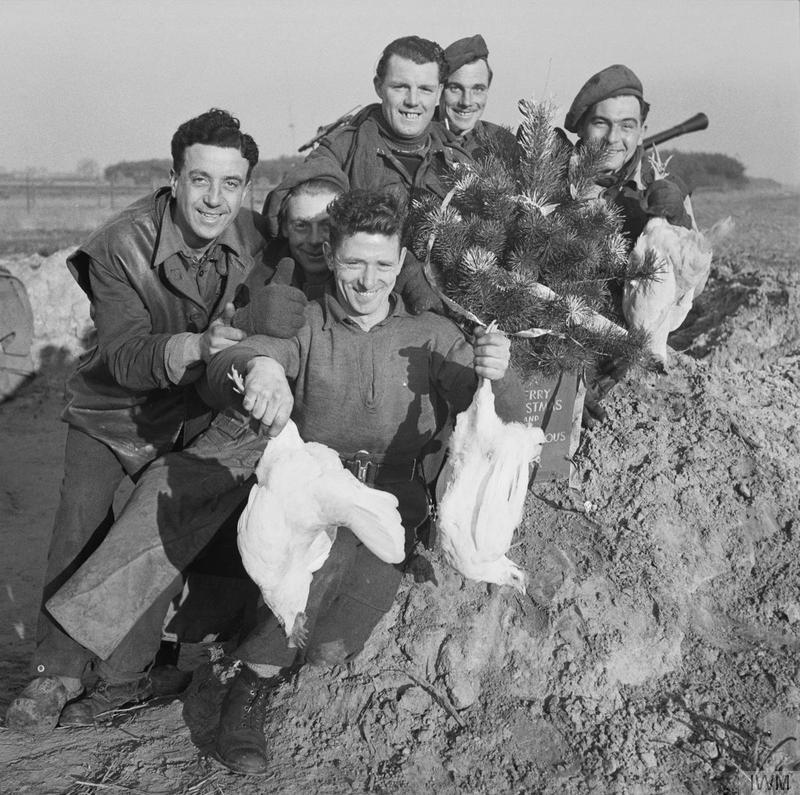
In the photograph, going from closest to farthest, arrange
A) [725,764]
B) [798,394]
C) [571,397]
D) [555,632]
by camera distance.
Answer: [725,764] → [555,632] → [571,397] → [798,394]

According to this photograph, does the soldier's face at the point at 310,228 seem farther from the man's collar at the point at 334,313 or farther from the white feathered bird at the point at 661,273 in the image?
the white feathered bird at the point at 661,273

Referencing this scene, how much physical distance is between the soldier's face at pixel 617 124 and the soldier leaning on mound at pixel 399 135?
54 centimetres

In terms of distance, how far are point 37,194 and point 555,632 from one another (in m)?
20.7

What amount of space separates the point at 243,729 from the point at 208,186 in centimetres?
185

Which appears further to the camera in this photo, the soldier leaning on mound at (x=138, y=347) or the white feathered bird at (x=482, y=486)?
the soldier leaning on mound at (x=138, y=347)

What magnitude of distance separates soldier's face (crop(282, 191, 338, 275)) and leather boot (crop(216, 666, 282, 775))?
1.40m

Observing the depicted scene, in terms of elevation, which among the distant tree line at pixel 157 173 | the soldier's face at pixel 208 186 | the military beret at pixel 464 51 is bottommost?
the distant tree line at pixel 157 173

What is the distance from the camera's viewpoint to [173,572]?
3.41 m

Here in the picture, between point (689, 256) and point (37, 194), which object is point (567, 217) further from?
point (37, 194)

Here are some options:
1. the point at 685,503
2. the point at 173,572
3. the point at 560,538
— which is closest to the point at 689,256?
the point at 685,503

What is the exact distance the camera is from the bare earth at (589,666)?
3.10m

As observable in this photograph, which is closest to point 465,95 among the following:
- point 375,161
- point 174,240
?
point 375,161

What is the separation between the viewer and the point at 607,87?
3.96m

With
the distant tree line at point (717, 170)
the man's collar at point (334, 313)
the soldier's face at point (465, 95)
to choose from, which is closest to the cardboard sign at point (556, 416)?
the man's collar at point (334, 313)
